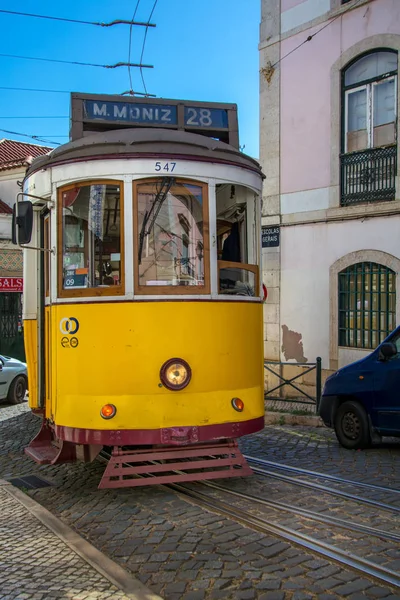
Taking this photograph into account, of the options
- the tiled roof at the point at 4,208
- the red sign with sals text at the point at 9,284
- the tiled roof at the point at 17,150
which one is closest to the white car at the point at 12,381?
the red sign with sals text at the point at 9,284

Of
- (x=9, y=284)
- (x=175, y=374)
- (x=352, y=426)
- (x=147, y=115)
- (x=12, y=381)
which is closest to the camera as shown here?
(x=175, y=374)

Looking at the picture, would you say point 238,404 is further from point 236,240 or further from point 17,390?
point 17,390

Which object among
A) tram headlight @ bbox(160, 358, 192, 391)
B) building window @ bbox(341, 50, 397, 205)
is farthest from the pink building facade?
tram headlight @ bbox(160, 358, 192, 391)

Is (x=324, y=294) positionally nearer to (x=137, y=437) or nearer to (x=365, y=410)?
(x=365, y=410)

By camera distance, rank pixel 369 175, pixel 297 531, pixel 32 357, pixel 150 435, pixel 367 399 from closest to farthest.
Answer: pixel 297 531 < pixel 150 435 < pixel 32 357 < pixel 367 399 < pixel 369 175

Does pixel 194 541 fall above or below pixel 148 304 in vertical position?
below

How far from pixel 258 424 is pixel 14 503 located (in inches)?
98.8

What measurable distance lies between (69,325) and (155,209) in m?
1.36

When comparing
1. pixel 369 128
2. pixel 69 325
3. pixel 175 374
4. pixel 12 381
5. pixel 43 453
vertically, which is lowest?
pixel 12 381

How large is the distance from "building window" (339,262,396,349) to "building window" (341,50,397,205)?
4.65 feet

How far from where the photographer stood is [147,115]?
697 cm

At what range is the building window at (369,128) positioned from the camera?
39.9ft

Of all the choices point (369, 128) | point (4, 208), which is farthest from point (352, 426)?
point (4, 208)

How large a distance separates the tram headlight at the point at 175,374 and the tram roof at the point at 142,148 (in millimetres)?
1923
